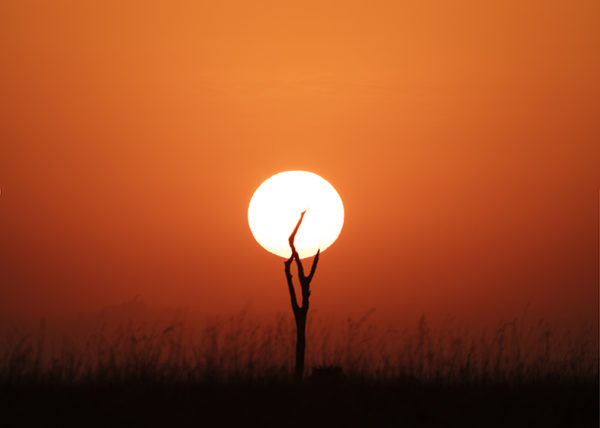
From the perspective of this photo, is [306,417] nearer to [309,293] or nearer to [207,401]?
[207,401]

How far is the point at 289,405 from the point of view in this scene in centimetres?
600

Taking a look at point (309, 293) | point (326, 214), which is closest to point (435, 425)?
point (309, 293)

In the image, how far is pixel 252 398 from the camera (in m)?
6.18

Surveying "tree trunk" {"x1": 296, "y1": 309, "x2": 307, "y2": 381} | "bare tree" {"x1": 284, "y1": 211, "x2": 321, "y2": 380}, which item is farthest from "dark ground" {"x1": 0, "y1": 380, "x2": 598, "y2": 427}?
"bare tree" {"x1": 284, "y1": 211, "x2": 321, "y2": 380}

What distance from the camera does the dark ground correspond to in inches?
222

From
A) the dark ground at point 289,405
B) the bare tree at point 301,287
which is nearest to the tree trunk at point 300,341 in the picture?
the bare tree at point 301,287

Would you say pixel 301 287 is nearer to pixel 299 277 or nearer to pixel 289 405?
pixel 299 277

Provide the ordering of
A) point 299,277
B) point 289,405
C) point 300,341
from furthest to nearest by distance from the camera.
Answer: point 299,277 → point 300,341 → point 289,405

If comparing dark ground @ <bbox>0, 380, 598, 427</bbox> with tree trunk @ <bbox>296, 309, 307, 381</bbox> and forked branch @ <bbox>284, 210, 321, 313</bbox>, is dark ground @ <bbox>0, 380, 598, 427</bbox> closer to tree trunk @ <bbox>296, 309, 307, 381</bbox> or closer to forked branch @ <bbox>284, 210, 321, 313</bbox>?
tree trunk @ <bbox>296, 309, 307, 381</bbox>

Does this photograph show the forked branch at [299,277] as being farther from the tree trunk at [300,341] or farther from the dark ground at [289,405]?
the dark ground at [289,405]

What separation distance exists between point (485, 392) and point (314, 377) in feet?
5.08

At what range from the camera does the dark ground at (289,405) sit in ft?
18.5

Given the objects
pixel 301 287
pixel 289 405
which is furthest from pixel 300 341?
pixel 289 405

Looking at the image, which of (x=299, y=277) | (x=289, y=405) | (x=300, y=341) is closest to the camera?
(x=289, y=405)
